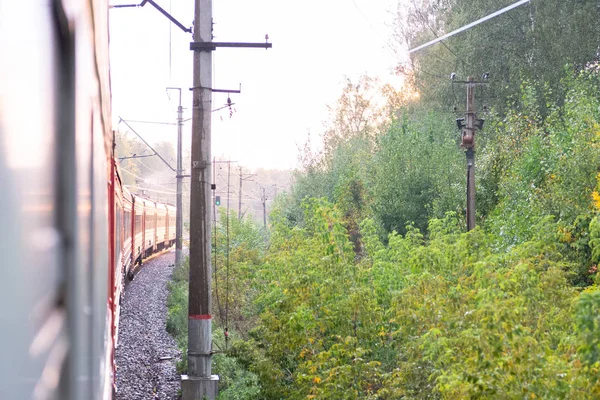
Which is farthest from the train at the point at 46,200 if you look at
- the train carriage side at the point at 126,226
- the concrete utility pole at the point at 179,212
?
the concrete utility pole at the point at 179,212

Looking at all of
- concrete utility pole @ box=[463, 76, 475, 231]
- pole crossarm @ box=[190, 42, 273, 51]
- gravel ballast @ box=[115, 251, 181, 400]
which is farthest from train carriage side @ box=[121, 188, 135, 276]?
concrete utility pole @ box=[463, 76, 475, 231]

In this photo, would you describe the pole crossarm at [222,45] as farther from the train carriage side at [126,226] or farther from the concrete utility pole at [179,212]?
the concrete utility pole at [179,212]

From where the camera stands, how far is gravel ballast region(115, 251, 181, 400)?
9906 millimetres

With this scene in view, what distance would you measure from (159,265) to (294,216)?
781 cm

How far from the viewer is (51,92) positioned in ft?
2.83

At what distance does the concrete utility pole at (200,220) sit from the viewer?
8.16 m

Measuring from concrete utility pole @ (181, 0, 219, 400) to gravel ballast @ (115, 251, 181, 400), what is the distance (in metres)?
1.32

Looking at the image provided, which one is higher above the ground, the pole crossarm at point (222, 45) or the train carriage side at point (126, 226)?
the pole crossarm at point (222, 45)

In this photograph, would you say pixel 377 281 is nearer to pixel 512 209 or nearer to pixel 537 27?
pixel 512 209

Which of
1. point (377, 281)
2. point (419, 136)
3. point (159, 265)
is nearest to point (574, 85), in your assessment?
point (419, 136)

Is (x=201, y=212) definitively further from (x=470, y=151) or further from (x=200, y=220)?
(x=470, y=151)

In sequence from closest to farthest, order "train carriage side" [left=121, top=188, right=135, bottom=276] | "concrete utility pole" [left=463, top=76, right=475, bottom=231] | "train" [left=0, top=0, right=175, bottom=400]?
"train" [left=0, top=0, right=175, bottom=400], "train carriage side" [left=121, top=188, right=135, bottom=276], "concrete utility pole" [left=463, top=76, right=475, bottom=231]

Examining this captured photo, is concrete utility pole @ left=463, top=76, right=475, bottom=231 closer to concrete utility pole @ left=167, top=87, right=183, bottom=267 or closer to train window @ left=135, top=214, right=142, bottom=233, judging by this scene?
train window @ left=135, top=214, right=142, bottom=233

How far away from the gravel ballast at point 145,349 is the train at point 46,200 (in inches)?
343
